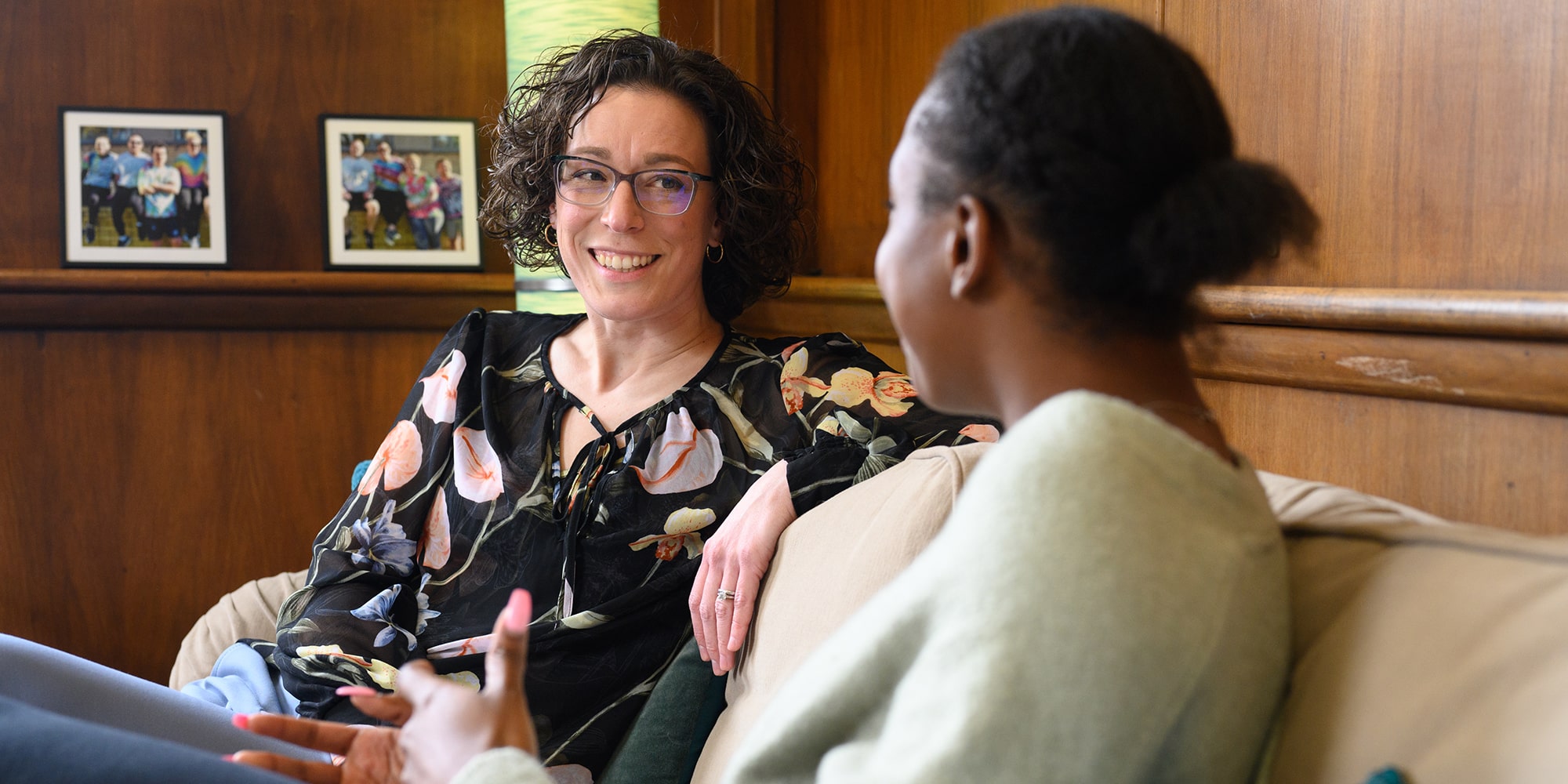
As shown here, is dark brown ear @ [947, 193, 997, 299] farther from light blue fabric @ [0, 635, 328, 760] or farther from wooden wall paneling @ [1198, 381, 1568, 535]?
light blue fabric @ [0, 635, 328, 760]

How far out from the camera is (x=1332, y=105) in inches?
46.6

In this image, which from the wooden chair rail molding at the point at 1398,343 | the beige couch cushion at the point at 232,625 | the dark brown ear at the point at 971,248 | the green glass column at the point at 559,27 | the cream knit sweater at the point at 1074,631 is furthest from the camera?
the green glass column at the point at 559,27

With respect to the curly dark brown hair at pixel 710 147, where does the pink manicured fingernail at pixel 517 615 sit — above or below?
below

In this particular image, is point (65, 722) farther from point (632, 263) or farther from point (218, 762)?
point (632, 263)

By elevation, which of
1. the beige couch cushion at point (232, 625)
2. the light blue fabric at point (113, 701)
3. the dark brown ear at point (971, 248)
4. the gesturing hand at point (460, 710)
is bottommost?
the beige couch cushion at point (232, 625)

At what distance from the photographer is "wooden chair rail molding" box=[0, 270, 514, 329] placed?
2.64 metres

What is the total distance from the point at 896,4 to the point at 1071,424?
173 centimetres

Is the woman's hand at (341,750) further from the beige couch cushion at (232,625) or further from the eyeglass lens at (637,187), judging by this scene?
the beige couch cushion at (232,625)

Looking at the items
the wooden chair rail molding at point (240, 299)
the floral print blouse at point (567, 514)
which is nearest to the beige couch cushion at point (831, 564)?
the floral print blouse at point (567, 514)

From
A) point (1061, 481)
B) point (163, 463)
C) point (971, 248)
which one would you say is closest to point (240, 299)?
point (163, 463)

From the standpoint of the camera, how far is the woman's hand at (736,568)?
1.27 m

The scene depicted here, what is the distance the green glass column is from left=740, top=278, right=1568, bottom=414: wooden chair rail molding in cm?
130

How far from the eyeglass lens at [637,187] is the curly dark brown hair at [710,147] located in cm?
6

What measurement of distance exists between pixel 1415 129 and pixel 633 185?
0.97 m
